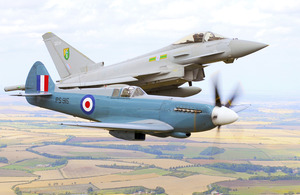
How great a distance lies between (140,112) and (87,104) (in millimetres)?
2255

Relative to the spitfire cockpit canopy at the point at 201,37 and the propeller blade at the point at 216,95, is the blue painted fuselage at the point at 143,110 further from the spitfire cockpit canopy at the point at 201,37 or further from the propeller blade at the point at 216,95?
the spitfire cockpit canopy at the point at 201,37

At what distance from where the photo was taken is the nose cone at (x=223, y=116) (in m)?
12.9

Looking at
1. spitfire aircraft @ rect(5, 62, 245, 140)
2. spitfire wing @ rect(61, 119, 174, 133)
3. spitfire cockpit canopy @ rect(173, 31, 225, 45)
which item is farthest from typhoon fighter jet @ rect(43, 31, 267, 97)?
spitfire wing @ rect(61, 119, 174, 133)

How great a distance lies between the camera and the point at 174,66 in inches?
712

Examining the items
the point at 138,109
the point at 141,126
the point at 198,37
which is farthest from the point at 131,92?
the point at 198,37

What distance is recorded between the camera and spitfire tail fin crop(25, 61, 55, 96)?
17.1 m

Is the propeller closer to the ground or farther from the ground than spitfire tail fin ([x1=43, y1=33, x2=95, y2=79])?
closer to the ground

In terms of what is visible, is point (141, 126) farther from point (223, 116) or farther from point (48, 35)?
point (48, 35)

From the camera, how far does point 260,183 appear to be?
179ft

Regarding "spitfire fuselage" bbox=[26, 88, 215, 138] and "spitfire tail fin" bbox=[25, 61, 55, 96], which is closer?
"spitfire fuselage" bbox=[26, 88, 215, 138]

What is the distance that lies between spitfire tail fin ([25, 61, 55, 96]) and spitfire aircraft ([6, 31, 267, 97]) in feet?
6.42

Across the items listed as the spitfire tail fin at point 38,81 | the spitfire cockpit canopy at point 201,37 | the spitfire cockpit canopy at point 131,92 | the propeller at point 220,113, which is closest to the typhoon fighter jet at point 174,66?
the spitfire cockpit canopy at point 201,37

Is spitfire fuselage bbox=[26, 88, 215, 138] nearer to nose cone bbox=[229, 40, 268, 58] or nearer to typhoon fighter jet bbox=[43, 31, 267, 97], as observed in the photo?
typhoon fighter jet bbox=[43, 31, 267, 97]

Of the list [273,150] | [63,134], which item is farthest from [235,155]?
[63,134]
